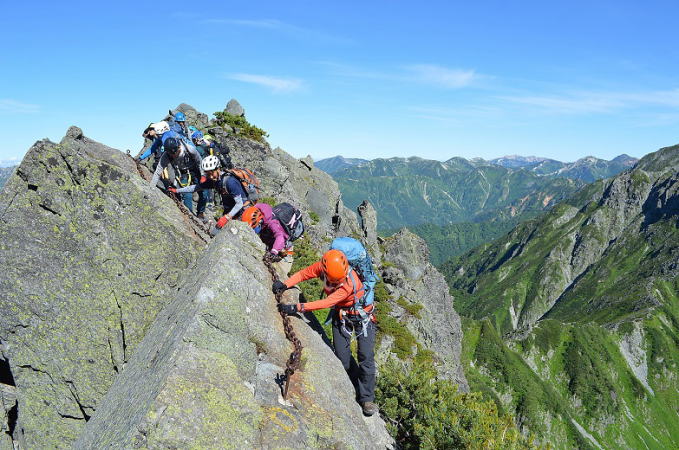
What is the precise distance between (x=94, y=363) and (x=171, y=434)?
17.4 ft

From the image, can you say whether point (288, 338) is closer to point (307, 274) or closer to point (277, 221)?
point (307, 274)

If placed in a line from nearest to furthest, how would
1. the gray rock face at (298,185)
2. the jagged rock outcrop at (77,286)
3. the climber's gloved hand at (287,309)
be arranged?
1. the jagged rock outcrop at (77,286)
2. the climber's gloved hand at (287,309)
3. the gray rock face at (298,185)

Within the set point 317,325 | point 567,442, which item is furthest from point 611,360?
point 317,325

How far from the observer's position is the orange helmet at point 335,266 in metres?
10.9

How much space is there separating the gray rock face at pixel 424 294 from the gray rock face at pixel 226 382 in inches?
1090

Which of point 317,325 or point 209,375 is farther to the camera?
point 317,325

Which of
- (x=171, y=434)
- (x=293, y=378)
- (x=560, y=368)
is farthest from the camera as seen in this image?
(x=560, y=368)

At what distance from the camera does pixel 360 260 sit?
38.9ft

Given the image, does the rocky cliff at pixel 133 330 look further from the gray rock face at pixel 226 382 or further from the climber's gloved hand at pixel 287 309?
the climber's gloved hand at pixel 287 309

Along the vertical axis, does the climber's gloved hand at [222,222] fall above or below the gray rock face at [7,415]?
above

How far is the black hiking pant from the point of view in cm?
1188

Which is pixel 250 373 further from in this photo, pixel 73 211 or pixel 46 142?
pixel 46 142

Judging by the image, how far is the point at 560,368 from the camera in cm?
19762

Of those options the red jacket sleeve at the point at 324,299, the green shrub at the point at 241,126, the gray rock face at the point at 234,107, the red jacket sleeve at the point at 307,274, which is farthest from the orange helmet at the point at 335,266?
the gray rock face at the point at 234,107
